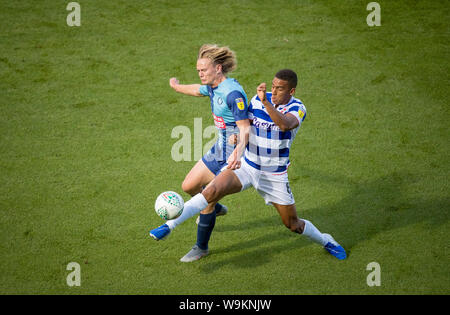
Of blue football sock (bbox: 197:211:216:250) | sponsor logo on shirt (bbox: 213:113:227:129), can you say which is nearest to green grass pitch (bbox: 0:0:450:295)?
blue football sock (bbox: 197:211:216:250)

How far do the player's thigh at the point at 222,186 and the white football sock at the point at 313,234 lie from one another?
0.81m

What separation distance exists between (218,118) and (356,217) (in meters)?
2.06

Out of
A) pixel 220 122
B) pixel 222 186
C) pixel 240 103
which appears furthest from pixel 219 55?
pixel 222 186

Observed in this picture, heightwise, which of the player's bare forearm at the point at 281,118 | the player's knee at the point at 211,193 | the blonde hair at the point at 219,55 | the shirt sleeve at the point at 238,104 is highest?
the blonde hair at the point at 219,55

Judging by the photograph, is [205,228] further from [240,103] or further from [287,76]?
[287,76]

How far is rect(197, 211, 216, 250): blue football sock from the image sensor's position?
4781 mm

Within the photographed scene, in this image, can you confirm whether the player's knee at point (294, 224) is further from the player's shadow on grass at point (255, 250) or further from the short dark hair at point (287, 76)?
the short dark hair at point (287, 76)

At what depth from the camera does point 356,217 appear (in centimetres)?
555

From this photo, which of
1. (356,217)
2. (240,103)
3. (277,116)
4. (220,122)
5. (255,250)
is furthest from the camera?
(356,217)

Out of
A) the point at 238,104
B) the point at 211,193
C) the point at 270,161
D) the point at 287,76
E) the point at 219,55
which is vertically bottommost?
the point at 211,193

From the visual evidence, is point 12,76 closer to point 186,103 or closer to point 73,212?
point 186,103

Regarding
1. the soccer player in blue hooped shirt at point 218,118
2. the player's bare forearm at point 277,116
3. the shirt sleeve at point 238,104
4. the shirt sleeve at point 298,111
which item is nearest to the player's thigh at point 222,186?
the soccer player in blue hooped shirt at point 218,118

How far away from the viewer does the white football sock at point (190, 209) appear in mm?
4363

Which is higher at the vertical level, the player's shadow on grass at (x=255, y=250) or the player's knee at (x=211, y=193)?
the player's knee at (x=211, y=193)
